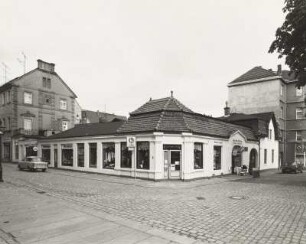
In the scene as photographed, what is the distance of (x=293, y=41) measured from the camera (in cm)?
1733

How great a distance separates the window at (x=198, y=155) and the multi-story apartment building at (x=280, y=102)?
23578 mm

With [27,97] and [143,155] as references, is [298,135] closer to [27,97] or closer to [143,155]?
[143,155]

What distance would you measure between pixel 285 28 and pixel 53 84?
3606cm

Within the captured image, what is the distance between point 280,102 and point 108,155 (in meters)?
28.8

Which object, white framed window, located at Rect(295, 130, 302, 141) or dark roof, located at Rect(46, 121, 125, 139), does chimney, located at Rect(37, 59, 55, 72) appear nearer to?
dark roof, located at Rect(46, 121, 125, 139)

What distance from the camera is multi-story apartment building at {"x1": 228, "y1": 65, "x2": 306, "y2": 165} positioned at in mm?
40469

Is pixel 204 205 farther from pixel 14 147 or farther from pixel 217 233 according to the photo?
pixel 14 147

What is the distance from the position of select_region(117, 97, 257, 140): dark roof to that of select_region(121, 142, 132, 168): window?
4.25ft

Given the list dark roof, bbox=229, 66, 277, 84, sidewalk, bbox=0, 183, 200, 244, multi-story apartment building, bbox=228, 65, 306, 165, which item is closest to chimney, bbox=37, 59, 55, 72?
dark roof, bbox=229, 66, 277, 84

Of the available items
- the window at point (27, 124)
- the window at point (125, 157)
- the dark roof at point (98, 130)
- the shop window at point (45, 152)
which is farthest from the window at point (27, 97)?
the window at point (125, 157)

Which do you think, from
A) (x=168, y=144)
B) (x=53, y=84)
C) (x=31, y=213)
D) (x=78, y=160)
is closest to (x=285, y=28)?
(x=168, y=144)

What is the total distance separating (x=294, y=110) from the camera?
42438 mm

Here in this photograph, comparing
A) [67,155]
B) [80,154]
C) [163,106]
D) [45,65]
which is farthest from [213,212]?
[45,65]

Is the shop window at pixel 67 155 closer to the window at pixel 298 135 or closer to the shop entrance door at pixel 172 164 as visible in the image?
the shop entrance door at pixel 172 164
